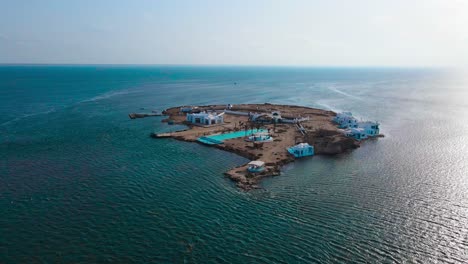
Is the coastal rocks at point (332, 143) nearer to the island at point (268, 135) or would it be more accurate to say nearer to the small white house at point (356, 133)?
the island at point (268, 135)

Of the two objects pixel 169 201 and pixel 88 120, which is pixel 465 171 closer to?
pixel 169 201

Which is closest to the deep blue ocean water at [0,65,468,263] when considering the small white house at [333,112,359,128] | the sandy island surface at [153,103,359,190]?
the sandy island surface at [153,103,359,190]

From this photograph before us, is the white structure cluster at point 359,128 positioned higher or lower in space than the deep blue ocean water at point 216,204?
higher

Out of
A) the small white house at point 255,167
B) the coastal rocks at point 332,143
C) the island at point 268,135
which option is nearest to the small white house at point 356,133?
the island at point 268,135

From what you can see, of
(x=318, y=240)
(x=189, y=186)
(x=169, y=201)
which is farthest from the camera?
(x=189, y=186)

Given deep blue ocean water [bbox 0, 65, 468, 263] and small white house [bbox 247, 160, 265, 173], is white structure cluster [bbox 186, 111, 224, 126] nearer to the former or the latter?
deep blue ocean water [bbox 0, 65, 468, 263]

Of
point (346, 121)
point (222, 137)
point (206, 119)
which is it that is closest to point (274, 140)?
point (222, 137)

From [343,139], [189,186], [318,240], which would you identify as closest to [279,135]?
[343,139]

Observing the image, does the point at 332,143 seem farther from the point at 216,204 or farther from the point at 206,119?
the point at 206,119

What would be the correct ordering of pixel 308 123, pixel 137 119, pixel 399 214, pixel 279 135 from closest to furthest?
pixel 399 214 → pixel 279 135 → pixel 308 123 → pixel 137 119
